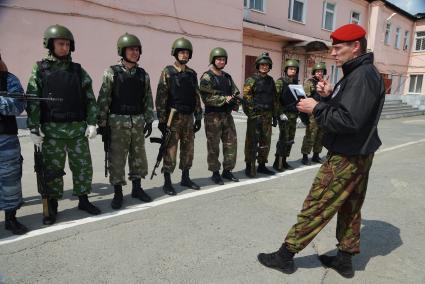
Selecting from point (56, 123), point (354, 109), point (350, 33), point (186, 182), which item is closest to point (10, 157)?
point (56, 123)

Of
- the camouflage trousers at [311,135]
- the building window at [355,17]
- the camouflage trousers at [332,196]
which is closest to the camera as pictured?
the camouflage trousers at [332,196]

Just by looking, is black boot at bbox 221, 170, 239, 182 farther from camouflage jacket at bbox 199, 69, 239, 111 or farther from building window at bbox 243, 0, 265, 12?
building window at bbox 243, 0, 265, 12

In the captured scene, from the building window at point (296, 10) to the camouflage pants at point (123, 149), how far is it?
14285 mm

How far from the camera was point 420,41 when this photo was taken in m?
26.8

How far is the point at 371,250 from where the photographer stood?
318 cm

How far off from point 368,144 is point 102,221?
269 cm

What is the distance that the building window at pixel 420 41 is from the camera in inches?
1049

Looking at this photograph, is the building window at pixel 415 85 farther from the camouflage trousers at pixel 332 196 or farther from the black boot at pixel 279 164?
the camouflage trousers at pixel 332 196

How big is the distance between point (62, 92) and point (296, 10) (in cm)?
1571

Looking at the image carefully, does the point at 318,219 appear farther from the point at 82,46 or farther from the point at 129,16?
the point at 129,16

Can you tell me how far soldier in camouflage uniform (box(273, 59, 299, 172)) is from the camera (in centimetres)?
578

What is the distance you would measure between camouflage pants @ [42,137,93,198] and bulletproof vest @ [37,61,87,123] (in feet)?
0.82

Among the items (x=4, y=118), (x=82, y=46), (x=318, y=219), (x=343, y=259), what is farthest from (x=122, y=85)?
(x=82, y=46)

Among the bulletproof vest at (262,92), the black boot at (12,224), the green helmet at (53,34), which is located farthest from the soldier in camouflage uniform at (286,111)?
the black boot at (12,224)
